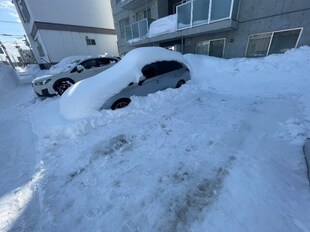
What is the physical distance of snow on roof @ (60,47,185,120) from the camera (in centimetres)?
430

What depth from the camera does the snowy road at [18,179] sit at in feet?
6.96

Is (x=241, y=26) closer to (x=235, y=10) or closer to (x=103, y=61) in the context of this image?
(x=235, y=10)

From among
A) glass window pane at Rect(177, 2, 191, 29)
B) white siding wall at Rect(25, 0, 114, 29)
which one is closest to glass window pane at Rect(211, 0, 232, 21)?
glass window pane at Rect(177, 2, 191, 29)

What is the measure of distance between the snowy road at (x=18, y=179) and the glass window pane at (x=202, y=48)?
33.4 feet

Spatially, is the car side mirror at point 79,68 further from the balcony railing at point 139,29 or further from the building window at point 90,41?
the building window at point 90,41

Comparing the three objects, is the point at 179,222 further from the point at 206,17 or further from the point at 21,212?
the point at 206,17

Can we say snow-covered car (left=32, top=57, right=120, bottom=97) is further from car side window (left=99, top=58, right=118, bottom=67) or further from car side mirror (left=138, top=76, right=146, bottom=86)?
car side mirror (left=138, top=76, right=146, bottom=86)

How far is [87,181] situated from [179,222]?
1.61 metres

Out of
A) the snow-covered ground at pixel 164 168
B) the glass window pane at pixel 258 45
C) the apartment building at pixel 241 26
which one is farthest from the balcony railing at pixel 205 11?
the snow-covered ground at pixel 164 168

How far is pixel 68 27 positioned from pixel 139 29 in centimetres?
1305

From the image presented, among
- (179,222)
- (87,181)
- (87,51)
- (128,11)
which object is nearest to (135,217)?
(179,222)

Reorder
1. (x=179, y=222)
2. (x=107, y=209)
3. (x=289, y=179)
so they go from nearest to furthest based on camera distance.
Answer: (x=179, y=222) → (x=107, y=209) → (x=289, y=179)

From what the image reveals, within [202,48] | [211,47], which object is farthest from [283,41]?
[202,48]

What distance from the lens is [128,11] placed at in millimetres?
15391
